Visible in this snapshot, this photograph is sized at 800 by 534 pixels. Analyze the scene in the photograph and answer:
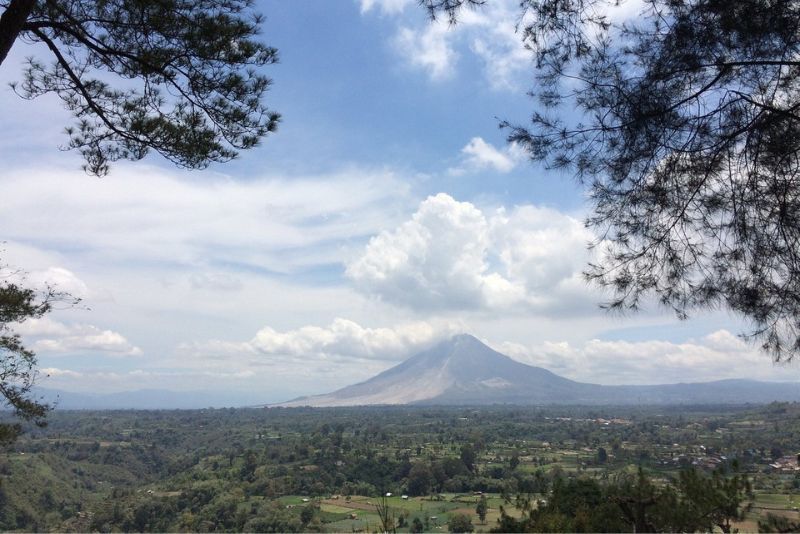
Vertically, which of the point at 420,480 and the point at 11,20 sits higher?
the point at 11,20

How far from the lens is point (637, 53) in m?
3.86

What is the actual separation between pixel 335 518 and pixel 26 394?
22881mm

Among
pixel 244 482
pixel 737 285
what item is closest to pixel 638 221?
pixel 737 285

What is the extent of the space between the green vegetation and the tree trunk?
136 inches

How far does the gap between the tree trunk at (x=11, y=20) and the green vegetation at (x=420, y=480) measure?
346 cm

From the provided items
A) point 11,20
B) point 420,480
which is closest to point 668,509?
point 11,20

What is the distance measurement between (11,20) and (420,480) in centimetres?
3772

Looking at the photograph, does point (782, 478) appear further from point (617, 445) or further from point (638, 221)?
point (617, 445)

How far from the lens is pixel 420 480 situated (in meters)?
36.9

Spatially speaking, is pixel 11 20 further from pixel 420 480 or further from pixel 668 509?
pixel 420 480

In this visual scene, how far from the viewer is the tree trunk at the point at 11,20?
3330 mm

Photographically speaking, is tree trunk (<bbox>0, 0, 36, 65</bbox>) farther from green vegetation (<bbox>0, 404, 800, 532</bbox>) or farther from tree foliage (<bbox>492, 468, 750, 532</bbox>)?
tree foliage (<bbox>492, 468, 750, 532</bbox>)

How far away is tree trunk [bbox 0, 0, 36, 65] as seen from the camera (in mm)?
3330

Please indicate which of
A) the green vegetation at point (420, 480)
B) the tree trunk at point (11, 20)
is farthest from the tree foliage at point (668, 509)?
the tree trunk at point (11, 20)
